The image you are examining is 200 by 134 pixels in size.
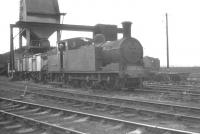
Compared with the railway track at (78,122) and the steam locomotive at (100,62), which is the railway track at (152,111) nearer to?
the railway track at (78,122)

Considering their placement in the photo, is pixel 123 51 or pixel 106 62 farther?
pixel 106 62

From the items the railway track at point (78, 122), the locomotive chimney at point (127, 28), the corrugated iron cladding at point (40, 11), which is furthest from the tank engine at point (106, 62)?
the corrugated iron cladding at point (40, 11)

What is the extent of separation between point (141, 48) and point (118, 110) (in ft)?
22.3

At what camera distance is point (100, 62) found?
15117mm

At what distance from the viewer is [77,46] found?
17391mm

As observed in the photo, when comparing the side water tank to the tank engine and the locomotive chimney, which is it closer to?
the tank engine

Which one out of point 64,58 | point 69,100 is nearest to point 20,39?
point 64,58

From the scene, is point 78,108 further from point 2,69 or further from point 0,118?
point 2,69

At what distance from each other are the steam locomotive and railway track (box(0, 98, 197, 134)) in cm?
550

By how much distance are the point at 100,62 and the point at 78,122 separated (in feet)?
26.3

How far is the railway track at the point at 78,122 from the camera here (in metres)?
6.09

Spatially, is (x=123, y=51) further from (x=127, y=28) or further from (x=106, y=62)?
(x=106, y=62)

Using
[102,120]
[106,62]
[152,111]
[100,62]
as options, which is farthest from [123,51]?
[102,120]

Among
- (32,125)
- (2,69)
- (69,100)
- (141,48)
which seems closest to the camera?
(32,125)
